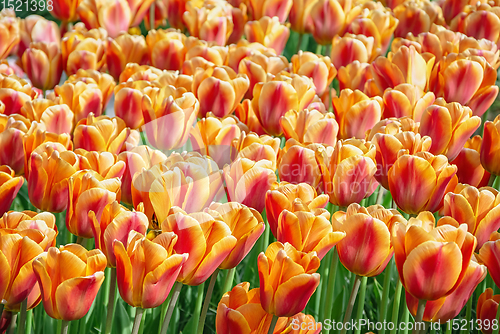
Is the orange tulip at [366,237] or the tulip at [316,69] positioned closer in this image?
the orange tulip at [366,237]

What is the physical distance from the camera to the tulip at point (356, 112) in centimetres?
125

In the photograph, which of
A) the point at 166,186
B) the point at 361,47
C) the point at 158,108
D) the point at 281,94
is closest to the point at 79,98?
the point at 158,108

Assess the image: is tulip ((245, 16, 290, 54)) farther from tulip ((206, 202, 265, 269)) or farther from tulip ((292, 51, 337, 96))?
tulip ((206, 202, 265, 269))

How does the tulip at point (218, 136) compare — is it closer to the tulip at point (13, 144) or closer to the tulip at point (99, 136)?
the tulip at point (99, 136)

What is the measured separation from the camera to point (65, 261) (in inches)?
28.1

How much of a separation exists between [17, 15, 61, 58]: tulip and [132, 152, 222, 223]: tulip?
53.4 inches

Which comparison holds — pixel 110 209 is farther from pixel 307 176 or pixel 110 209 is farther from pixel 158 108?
pixel 158 108

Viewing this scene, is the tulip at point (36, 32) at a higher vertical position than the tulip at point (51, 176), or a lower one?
lower

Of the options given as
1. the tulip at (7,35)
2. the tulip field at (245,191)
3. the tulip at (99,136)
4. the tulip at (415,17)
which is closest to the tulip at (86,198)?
the tulip field at (245,191)

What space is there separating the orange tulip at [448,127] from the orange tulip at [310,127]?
20cm

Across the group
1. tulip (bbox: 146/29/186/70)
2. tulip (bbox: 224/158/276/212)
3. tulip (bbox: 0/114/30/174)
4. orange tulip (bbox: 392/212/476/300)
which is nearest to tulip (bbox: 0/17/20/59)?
tulip (bbox: 146/29/186/70)

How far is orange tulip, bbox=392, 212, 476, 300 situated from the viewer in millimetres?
731

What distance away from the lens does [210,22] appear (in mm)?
2053

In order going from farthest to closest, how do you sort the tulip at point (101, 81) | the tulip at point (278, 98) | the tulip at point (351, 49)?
the tulip at point (351, 49), the tulip at point (101, 81), the tulip at point (278, 98)
